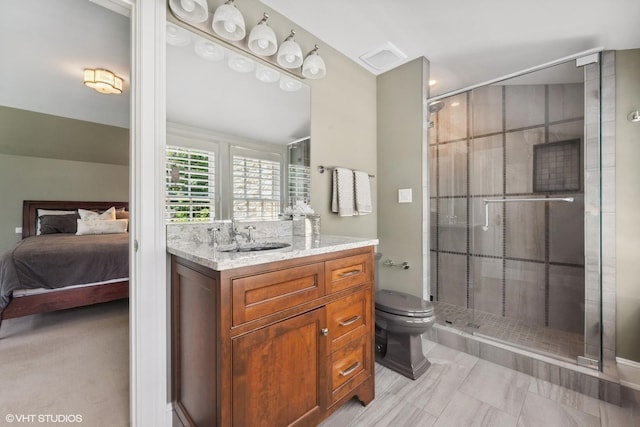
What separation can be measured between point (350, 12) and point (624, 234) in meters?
2.44

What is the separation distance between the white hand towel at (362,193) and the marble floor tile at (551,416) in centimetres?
162

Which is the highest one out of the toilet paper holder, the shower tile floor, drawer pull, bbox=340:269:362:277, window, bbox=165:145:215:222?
window, bbox=165:145:215:222

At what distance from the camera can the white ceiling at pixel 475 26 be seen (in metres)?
1.57

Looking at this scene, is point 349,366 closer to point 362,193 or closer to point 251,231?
point 251,231

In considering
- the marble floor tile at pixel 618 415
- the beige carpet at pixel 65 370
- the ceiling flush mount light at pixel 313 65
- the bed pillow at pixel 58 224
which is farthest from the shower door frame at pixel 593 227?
the bed pillow at pixel 58 224

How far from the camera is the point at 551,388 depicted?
1650mm

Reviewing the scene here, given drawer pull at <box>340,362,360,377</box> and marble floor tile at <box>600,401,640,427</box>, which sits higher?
drawer pull at <box>340,362,360,377</box>

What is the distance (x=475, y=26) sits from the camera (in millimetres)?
1780

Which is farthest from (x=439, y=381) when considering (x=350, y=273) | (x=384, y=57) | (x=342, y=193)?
(x=384, y=57)

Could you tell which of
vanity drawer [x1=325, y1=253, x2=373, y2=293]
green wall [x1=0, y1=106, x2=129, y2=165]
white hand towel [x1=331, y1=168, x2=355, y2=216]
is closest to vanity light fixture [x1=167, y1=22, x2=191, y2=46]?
white hand towel [x1=331, y1=168, x2=355, y2=216]

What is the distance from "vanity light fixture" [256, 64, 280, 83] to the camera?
1703mm

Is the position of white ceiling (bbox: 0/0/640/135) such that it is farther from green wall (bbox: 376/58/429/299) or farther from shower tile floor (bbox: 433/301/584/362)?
shower tile floor (bbox: 433/301/584/362)

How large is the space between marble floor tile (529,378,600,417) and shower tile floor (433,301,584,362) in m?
0.23

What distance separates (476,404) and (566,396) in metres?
0.60
